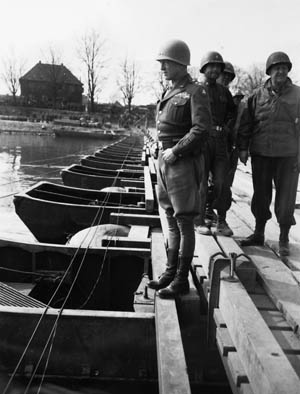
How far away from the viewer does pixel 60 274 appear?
662 cm

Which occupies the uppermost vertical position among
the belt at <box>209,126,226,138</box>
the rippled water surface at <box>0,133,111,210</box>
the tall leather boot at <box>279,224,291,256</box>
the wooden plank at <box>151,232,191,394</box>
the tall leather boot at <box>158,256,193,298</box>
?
the belt at <box>209,126,226,138</box>

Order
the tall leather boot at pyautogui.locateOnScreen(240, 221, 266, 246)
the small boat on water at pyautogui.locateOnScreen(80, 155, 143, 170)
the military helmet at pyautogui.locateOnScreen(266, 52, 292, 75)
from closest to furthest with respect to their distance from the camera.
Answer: the military helmet at pyautogui.locateOnScreen(266, 52, 292, 75)
the tall leather boot at pyautogui.locateOnScreen(240, 221, 266, 246)
the small boat on water at pyautogui.locateOnScreen(80, 155, 143, 170)

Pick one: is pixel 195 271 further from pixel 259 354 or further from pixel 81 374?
pixel 259 354

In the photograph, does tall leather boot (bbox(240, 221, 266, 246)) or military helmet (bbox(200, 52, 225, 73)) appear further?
military helmet (bbox(200, 52, 225, 73))

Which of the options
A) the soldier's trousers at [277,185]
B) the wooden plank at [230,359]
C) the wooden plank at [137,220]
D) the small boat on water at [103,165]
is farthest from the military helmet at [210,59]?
the small boat on water at [103,165]

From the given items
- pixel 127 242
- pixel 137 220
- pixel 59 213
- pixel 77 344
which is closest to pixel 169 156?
pixel 77 344

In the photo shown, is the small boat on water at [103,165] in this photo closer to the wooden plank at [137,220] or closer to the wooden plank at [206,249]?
the wooden plank at [137,220]

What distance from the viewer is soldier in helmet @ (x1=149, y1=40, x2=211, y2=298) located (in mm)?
3361

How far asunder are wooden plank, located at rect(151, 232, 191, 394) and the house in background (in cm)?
8432

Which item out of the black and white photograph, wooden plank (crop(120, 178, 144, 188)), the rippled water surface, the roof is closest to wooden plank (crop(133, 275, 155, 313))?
the black and white photograph

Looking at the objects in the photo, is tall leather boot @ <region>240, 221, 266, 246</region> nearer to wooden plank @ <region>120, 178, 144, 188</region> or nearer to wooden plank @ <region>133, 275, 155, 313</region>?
wooden plank @ <region>133, 275, 155, 313</region>

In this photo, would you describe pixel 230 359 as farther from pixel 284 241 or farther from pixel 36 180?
pixel 36 180

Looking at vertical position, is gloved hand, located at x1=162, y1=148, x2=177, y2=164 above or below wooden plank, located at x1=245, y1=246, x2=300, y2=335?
above

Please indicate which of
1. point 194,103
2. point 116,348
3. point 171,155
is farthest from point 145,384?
point 194,103
